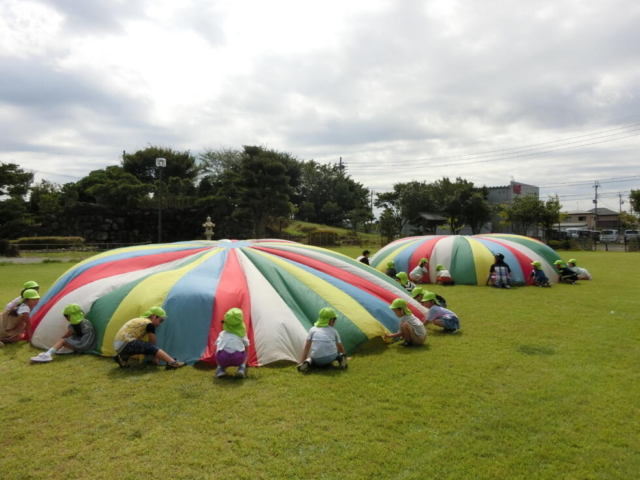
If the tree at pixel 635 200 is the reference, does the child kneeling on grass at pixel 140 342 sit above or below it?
below

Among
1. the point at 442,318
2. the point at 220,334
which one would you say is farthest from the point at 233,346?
the point at 442,318

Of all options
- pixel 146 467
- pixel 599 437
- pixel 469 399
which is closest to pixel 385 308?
pixel 469 399

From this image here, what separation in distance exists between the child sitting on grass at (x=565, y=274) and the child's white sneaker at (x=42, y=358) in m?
12.6

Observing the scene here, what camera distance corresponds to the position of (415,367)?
520 centimetres

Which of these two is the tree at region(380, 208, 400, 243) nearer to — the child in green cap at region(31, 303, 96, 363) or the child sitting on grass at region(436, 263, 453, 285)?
the child sitting on grass at region(436, 263, 453, 285)

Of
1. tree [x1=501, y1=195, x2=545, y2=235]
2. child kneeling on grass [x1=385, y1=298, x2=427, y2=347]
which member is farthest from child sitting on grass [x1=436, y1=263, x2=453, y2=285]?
tree [x1=501, y1=195, x2=545, y2=235]

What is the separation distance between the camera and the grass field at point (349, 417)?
3.14 meters

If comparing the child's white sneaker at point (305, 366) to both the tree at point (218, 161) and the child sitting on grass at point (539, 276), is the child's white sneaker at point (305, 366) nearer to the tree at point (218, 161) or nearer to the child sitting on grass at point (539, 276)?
the child sitting on grass at point (539, 276)

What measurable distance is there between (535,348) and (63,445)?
560 cm

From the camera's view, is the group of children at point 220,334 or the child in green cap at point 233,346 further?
the group of children at point 220,334

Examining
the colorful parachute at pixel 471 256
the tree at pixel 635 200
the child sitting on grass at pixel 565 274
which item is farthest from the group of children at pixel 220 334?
the tree at pixel 635 200

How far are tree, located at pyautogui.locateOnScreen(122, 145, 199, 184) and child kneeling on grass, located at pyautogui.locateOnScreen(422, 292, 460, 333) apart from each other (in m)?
36.7

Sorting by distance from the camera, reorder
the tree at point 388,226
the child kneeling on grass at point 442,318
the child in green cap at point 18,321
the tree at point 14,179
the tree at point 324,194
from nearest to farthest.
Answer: the child in green cap at point 18,321 < the child kneeling on grass at point 442,318 < the tree at point 14,179 < the tree at point 388,226 < the tree at point 324,194

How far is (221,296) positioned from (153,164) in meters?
39.3
